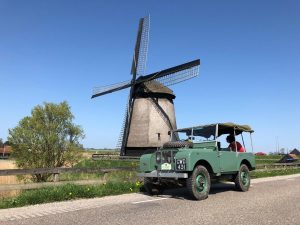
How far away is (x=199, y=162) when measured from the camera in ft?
37.2

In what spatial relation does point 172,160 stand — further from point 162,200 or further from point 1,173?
point 1,173

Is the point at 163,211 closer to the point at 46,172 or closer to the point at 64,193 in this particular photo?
the point at 64,193

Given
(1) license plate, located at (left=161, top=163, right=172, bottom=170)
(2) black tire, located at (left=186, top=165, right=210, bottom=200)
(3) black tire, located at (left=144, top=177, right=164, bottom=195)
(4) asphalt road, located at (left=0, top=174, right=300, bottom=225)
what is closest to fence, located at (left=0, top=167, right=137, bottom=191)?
(4) asphalt road, located at (left=0, top=174, right=300, bottom=225)

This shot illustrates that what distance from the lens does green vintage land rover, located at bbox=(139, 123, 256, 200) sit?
10875mm

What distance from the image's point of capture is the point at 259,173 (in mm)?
22734

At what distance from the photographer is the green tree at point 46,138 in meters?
21.3

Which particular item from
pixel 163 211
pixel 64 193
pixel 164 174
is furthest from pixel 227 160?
pixel 64 193

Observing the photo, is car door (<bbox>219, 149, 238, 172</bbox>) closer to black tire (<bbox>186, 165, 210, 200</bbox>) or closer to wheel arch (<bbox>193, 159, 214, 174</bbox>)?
wheel arch (<bbox>193, 159, 214, 174</bbox>)

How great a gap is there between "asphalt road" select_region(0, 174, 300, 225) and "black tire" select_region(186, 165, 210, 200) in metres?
0.25

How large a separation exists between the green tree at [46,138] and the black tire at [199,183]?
1224cm

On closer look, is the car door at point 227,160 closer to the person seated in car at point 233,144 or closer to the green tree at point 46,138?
the person seated in car at point 233,144

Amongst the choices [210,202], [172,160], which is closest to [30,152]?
[172,160]

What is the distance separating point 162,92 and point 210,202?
27030mm

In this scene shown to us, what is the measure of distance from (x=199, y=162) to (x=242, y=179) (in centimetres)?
274
